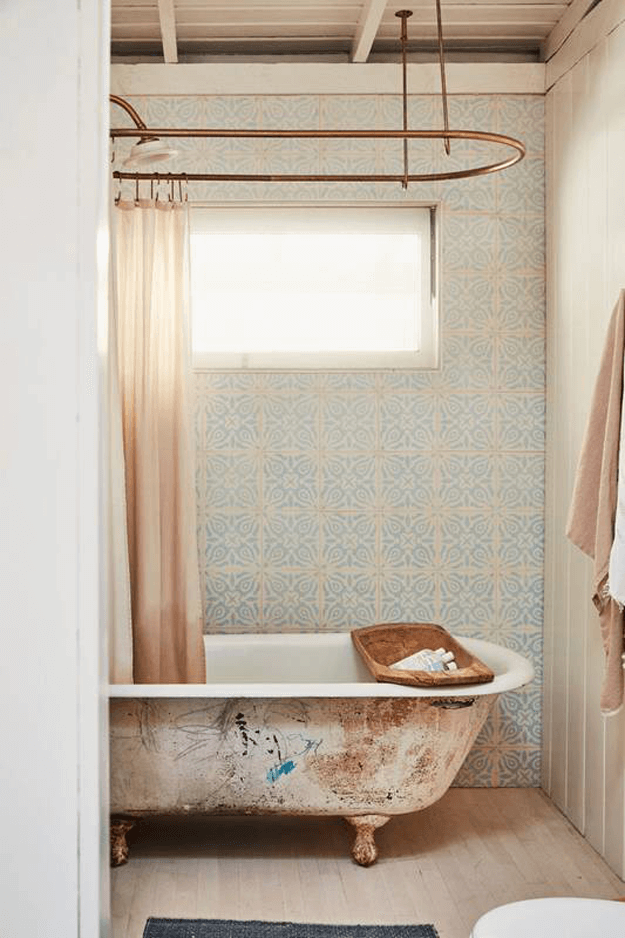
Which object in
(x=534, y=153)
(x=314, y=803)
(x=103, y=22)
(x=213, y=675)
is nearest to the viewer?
(x=103, y=22)

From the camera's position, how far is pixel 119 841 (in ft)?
10.8

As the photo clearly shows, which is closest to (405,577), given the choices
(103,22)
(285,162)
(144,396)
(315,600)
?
(315,600)

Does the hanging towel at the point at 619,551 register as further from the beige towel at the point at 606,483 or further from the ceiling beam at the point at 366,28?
the ceiling beam at the point at 366,28

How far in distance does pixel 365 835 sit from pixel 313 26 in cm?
286

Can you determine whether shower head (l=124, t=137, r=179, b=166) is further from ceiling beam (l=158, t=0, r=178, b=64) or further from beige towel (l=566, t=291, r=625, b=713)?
beige towel (l=566, t=291, r=625, b=713)

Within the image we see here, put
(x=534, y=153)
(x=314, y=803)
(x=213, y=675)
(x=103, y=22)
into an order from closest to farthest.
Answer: (x=103, y=22)
(x=314, y=803)
(x=213, y=675)
(x=534, y=153)

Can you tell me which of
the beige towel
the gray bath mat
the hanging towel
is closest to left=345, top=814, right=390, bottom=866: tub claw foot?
the gray bath mat

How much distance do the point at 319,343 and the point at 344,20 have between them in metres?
1.19

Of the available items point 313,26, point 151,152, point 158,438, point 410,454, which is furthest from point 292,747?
point 313,26

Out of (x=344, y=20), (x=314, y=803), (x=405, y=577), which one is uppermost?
(x=344, y=20)

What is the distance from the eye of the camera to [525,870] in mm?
3277

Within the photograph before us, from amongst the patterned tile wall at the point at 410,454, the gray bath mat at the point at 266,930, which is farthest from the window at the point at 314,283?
the gray bath mat at the point at 266,930

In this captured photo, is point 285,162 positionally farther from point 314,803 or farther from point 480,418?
point 314,803

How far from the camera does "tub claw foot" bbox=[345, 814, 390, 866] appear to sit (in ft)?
10.7
